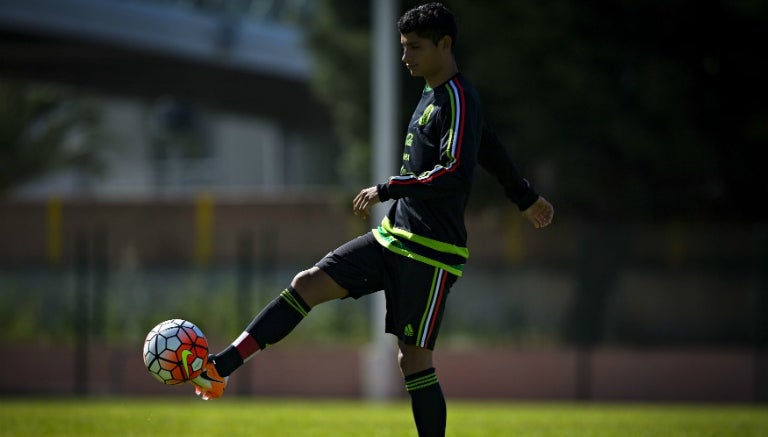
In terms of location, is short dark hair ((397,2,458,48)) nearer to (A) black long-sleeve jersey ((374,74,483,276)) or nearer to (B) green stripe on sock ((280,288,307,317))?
(A) black long-sleeve jersey ((374,74,483,276))

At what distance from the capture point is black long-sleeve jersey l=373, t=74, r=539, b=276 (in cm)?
681

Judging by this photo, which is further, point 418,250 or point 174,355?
point 418,250

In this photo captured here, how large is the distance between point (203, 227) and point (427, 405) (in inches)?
788

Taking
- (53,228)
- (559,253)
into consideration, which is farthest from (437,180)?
(53,228)

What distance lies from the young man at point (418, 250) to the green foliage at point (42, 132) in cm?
2921

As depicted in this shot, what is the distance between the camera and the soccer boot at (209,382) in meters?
6.90

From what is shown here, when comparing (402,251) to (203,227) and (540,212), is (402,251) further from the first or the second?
(203,227)

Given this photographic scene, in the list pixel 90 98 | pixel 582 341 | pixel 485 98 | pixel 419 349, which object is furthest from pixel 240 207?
pixel 419 349

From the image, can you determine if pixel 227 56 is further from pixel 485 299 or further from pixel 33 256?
pixel 485 299

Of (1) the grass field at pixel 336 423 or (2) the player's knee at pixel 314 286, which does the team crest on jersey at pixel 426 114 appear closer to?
(2) the player's knee at pixel 314 286

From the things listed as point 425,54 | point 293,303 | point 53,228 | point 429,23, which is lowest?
point 293,303

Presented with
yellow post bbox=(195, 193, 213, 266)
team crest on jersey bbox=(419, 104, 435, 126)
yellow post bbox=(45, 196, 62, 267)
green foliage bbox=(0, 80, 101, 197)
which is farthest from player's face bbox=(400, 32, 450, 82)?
green foliage bbox=(0, 80, 101, 197)

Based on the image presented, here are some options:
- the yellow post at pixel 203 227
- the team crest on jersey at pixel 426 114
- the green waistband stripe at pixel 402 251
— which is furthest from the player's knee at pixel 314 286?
the yellow post at pixel 203 227

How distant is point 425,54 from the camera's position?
7.01 metres
